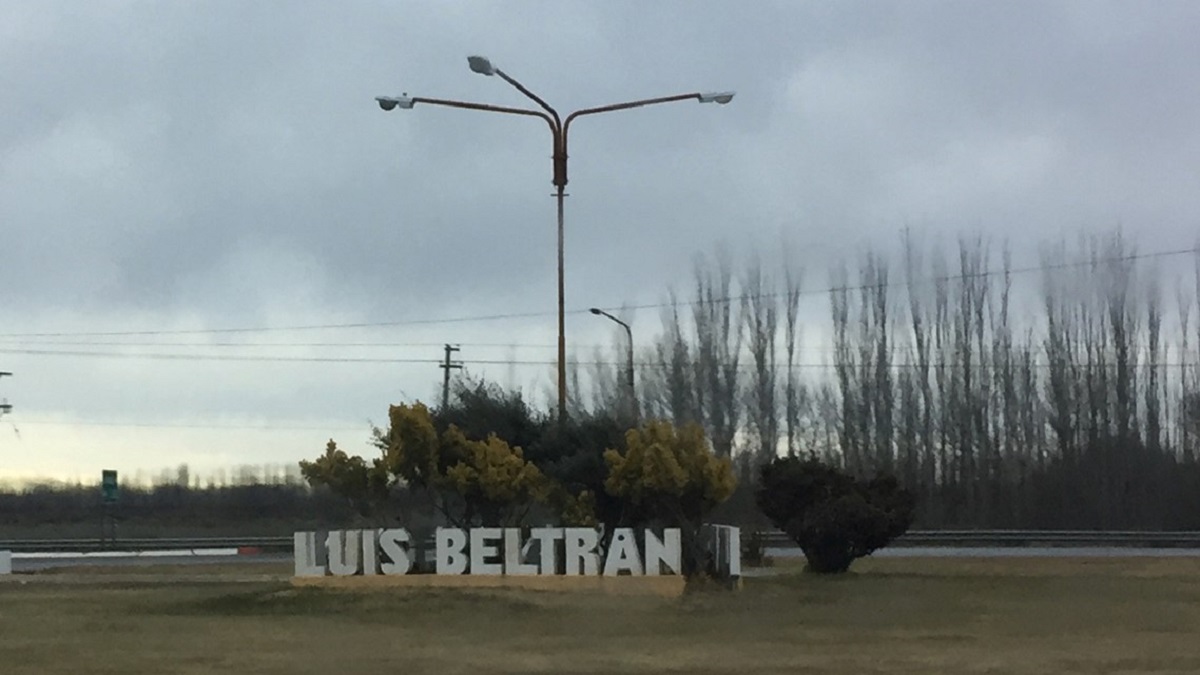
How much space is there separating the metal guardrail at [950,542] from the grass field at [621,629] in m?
25.0

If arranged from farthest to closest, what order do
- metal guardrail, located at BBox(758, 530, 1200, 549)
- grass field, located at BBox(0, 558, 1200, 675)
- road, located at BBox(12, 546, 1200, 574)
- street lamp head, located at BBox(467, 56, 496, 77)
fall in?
metal guardrail, located at BBox(758, 530, 1200, 549)
road, located at BBox(12, 546, 1200, 574)
street lamp head, located at BBox(467, 56, 496, 77)
grass field, located at BBox(0, 558, 1200, 675)

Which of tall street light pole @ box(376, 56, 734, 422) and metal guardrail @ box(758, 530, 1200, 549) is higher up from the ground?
tall street light pole @ box(376, 56, 734, 422)

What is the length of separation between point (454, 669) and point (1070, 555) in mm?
35803

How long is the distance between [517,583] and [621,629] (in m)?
6.79

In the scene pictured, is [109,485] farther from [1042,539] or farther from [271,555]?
[1042,539]

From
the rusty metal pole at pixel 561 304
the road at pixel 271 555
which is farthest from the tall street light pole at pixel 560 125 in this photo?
the road at pixel 271 555

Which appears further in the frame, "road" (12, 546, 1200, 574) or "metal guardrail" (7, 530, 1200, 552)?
"metal guardrail" (7, 530, 1200, 552)

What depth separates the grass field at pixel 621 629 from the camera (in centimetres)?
1526

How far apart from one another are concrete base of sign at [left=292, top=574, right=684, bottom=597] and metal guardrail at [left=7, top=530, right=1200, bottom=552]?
28.0 m

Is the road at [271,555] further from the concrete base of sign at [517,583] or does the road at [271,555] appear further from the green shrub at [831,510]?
the concrete base of sign at [517,583]

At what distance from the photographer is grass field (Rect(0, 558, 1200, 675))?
1526cm

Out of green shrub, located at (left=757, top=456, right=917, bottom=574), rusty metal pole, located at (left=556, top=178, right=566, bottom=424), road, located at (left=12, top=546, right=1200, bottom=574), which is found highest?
rusty metal pole, located at (left=556, top=178, right=566, bottom=424)

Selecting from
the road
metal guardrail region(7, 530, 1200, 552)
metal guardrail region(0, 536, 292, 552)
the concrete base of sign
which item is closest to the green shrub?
the concrete base of sign

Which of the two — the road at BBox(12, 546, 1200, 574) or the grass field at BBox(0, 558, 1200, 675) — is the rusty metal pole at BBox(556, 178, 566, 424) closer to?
the grass field at BBox(0, 558, 1200, 675)
